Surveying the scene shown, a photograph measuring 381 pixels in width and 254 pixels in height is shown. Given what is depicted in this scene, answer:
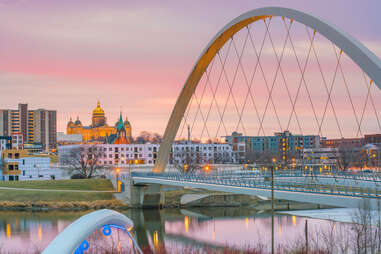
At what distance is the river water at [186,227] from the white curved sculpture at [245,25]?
28.7 ft

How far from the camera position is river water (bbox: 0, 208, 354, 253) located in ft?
112

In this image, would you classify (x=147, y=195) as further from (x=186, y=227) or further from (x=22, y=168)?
(x=22, y=168)

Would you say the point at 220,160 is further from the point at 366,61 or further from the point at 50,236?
the point at 366,61

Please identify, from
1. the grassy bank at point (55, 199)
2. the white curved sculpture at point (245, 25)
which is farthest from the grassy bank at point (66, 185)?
the white curved sculpture at point (245, 25)

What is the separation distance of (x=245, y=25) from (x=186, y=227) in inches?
642

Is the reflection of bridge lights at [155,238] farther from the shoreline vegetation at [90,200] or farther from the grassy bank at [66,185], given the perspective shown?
the grassy bank at [66,185]

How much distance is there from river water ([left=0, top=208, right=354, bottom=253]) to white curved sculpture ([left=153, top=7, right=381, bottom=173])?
28.7ft

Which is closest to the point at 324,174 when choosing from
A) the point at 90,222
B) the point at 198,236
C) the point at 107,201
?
the point at 198,236

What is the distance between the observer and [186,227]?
4231 centimetres

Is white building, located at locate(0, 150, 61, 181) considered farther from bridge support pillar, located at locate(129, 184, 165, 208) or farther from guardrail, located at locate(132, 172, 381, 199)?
bridge support pillar, located at locate(129, 184, 165, 208)

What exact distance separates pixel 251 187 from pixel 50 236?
581 inches

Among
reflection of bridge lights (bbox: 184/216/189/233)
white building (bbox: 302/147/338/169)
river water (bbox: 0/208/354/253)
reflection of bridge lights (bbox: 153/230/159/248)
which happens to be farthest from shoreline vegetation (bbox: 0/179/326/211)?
reflection of bridge lights (bbox: 153/230/159/248)

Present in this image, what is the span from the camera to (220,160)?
11250 cm

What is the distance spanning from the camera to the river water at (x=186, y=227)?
34275 mm
